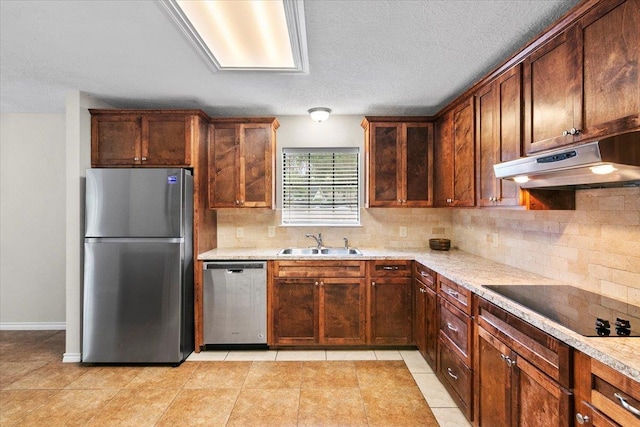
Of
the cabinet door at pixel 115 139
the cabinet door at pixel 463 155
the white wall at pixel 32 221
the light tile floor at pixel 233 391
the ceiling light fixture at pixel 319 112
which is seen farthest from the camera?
the white wall at pixel 32 221


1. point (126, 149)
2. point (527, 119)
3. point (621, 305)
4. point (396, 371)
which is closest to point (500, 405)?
point (621, 305)

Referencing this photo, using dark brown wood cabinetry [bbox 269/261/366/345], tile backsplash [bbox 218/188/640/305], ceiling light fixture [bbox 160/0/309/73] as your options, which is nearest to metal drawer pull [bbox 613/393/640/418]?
tile backsplash [bbox 218/188/640/305]

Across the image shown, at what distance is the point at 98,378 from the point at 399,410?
2.46 metres

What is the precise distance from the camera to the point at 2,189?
3.79 metres

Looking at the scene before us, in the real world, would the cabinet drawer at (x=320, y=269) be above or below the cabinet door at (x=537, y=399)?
above

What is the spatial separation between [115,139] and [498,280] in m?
3.51

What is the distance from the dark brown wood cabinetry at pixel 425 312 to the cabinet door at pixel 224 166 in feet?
6.58

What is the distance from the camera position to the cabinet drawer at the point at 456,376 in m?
2.07

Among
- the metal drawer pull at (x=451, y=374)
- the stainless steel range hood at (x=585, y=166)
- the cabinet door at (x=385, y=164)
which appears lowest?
the metal drawer pull at (x=451, y=374)

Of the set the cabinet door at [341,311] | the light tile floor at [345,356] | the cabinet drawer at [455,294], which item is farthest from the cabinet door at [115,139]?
the cabinet drawer at [455,294]

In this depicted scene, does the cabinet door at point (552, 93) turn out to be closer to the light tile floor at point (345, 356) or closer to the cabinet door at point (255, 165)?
the light tile floor at point (345, 356)

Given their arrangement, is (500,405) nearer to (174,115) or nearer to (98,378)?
(98,378)

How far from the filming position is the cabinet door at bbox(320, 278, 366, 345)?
3209 mm

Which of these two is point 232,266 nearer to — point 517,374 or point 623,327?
point 517,374
